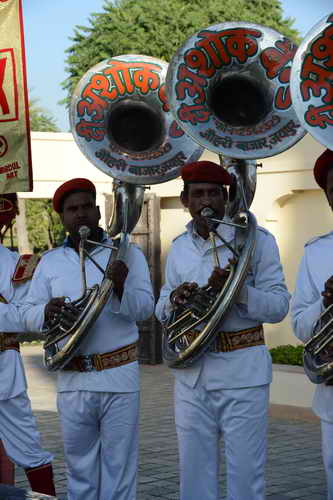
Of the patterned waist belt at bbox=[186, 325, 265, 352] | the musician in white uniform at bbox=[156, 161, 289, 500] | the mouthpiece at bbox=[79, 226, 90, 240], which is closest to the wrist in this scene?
the musician in white uniform at bbox=[156, 161, 289, 500]

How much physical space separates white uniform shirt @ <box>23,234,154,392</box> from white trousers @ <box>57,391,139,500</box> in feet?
0.22

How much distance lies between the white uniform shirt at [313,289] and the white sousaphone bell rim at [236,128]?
67 cm

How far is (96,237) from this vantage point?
16.2 ft

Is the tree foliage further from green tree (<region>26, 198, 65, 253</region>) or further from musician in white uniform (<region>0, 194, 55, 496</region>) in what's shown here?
musician in white uniform (<region>0, 194, 55, 496</region>)

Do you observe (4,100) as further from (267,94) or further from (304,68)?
(304,68)

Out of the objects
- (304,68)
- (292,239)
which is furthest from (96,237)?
(292,239)

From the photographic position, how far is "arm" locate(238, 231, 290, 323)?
14.6ft

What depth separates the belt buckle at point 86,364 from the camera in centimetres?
474

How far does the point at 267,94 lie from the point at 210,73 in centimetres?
31

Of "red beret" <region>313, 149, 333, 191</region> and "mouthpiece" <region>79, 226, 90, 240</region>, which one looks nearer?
"red beret" <region>313, 149, 333, 191</region>

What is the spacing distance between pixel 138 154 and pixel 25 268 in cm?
96

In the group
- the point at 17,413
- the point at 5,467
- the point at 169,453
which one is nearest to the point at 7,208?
the point at 17,413

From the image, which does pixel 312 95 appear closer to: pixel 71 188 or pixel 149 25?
pixel 71 188

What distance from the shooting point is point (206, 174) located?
452 cm
